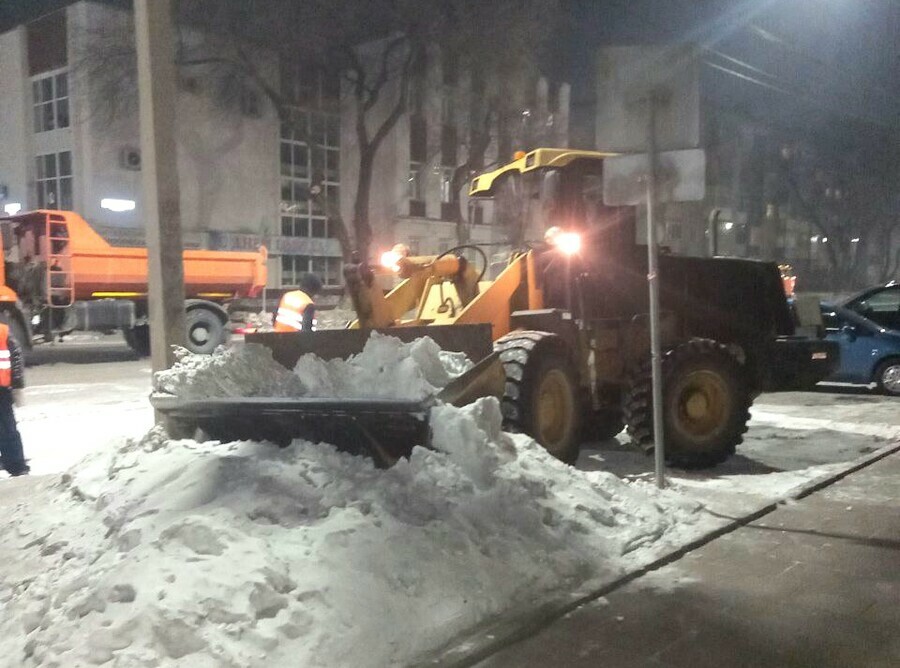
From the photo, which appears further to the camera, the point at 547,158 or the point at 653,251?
the point at 547,158

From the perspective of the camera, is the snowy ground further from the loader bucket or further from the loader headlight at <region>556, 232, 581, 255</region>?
the loader headlight at <region>556, 232, 581, 255</region>

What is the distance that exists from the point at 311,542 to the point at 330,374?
6.10 feet

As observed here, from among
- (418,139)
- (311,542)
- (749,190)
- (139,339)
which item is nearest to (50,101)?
(139,339)

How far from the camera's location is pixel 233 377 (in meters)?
6.44

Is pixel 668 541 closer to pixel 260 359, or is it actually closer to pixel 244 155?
pixel 260 359

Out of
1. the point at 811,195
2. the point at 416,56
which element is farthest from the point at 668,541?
the point at 811,195

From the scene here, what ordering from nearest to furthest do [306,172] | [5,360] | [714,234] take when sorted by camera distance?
[5,360]
[714,234]
[306,172]

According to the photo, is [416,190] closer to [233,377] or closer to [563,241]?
[563,241]

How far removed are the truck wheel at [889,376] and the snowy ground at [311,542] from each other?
262 inches

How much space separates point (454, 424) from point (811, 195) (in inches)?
1869

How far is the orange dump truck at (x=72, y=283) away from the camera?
17734mm

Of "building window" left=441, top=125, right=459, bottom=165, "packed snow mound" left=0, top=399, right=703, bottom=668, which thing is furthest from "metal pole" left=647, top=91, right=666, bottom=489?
"building window" left=441, top=125, right=459, bottom=165

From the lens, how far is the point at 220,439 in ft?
20.4

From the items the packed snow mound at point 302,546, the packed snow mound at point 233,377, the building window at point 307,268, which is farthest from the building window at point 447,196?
the packed snow mound at point 302,546
